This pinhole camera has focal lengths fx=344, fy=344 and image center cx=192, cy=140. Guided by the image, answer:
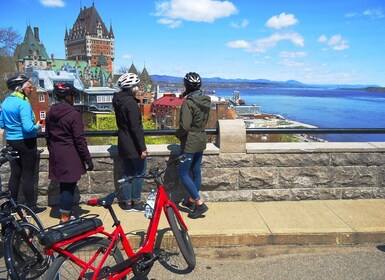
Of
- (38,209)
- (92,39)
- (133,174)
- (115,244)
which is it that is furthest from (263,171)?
(92,39)

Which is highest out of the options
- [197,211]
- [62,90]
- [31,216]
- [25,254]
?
[62,90]

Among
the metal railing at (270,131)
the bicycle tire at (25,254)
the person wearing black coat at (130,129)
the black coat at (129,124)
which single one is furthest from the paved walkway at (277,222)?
→ the metal railing at (270,131)

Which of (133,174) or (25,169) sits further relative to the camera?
(133,174)

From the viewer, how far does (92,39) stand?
172m

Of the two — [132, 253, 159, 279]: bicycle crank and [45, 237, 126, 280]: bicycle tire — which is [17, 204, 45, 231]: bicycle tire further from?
[132, 253, 159, 279]: bicycle crank

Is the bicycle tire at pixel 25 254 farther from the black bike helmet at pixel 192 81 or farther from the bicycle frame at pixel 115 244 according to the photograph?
the black bike helmet at pixel 192 81

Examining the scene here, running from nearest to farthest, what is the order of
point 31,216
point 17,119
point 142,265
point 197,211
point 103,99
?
point 142,265, point 31,216, point 17,119, point 197,211, point 103,99

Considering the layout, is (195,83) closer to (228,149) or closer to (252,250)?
(228,149)

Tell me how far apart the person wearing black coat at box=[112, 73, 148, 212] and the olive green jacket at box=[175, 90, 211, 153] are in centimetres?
54

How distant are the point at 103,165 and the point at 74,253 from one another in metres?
2.51

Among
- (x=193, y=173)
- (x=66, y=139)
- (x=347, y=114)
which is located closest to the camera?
(x=66, y=139)

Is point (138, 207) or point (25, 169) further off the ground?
point (25, 169)

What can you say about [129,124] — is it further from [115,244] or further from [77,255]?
[77,255]

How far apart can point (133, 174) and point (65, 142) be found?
113cm
